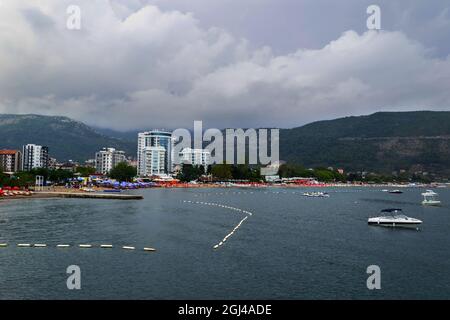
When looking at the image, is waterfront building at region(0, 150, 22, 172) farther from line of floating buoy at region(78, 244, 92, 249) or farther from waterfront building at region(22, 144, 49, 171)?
line of floating buoy at region(78, 244, 92, 249)

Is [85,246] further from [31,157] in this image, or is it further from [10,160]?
[31,157]

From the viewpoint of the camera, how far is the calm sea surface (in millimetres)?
20297

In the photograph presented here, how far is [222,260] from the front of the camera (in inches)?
1032

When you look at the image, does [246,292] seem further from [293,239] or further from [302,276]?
[293,239]

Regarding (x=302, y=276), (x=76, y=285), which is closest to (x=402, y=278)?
(x=302, y=276)

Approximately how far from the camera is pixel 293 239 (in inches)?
1368

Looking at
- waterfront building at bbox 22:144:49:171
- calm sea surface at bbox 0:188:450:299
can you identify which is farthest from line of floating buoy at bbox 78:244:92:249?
waterfront building at bbox 22:144:49:171

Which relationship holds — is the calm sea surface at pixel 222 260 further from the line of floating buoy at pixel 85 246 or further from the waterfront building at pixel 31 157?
the waterfront building at pixel 31 157

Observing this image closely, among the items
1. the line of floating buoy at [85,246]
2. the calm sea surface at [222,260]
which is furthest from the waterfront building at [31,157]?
the line of floating buoy at [85,246]

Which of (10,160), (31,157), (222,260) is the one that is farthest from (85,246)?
(31,157)

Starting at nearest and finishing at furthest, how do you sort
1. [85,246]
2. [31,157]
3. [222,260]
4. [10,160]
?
[222,260]
[85,246]
[10,160]
[31,157]

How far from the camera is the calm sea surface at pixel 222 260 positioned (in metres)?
20.3

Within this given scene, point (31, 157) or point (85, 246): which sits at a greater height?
point (31, 157)
